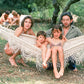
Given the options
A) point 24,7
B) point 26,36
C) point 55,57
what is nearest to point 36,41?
point 26,36

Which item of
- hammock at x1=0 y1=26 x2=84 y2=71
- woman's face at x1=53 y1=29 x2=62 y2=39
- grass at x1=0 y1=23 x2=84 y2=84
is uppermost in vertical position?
woman's face at x1=53 y1=29 x2=62 y2=39

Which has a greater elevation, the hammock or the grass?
the hammock

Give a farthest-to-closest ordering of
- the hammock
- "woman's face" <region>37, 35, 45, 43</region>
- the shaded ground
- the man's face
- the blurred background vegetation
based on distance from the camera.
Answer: the blurred background vegetation < the man's face < "woman's face" <region>37, 35, 45, 43</region> < the hammock < the shaded ground

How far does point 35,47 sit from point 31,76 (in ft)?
1.25

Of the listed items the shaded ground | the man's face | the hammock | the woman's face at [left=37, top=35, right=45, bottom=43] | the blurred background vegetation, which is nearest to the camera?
the shaded ground

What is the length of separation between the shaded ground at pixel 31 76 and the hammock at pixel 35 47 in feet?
0.50

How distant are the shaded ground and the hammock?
0.15 meters

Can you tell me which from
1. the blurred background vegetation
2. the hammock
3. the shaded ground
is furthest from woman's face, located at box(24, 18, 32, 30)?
the blurred background vegetation

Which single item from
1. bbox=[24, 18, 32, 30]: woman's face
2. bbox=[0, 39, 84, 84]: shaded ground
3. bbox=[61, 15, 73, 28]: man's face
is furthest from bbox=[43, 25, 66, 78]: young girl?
bbox=[24, 18, 32, 30]: woman's face

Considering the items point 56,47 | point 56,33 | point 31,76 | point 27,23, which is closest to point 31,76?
point 31,76

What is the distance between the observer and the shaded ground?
2.39m

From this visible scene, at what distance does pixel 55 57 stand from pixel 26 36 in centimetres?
61

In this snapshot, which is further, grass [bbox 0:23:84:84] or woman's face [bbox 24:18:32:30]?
woman's face [bbox 24:18:32:30]

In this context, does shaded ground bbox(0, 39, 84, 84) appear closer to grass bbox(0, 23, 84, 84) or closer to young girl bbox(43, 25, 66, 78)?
grass bbox(0, 23, 84, 84)
